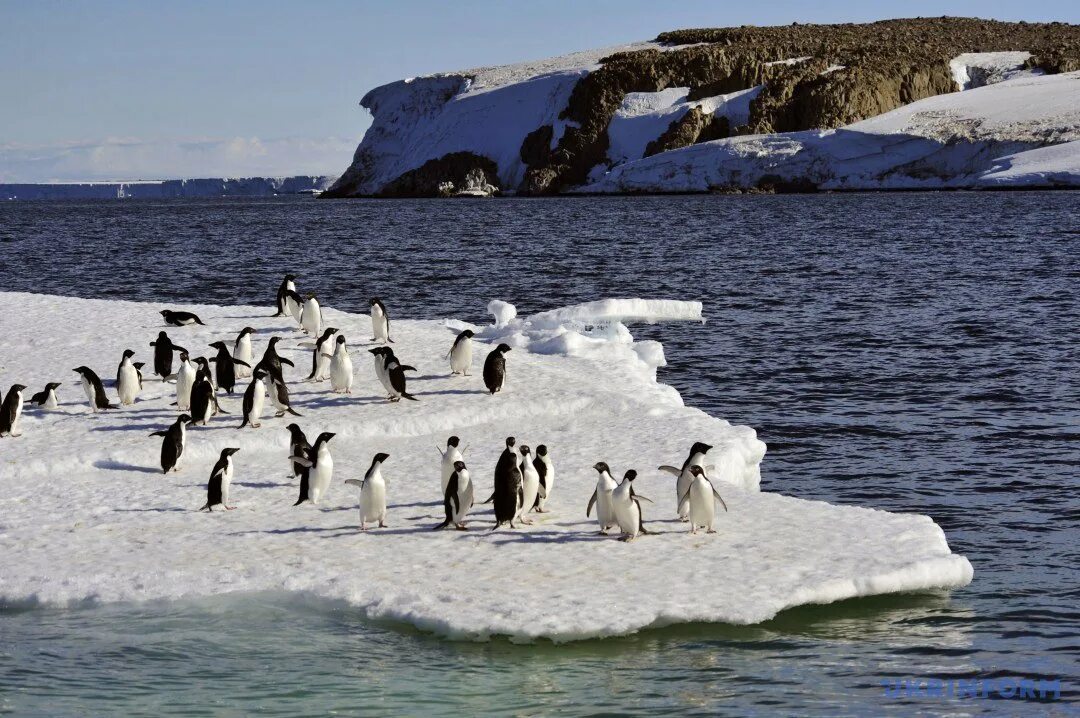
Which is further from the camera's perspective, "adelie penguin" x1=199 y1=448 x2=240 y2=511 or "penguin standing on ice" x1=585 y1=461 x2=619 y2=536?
"adelie penguin" x1=199 y1=448 x2=240 y2=511

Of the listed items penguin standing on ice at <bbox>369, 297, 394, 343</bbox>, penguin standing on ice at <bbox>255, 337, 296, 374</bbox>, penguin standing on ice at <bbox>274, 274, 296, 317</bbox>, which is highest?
penguin standing on ice at <bbox>274, 274, 296, 317</bbox>

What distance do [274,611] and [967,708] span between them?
5.33m

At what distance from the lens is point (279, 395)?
1602cm

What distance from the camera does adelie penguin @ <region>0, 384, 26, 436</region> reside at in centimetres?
Answer: 1502

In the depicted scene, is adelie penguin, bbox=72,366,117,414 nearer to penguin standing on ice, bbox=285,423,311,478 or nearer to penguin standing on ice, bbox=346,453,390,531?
penguin standing on ice, bbox=285,423,311,478

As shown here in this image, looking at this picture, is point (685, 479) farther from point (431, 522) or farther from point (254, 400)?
point (254, 400)

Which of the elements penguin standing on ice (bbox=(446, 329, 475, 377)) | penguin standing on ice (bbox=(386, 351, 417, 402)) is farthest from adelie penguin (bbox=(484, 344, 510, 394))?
penguin standing on ice (bbox=(386, 351, 417, 402))

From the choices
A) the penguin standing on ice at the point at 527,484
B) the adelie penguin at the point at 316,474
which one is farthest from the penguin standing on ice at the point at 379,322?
the penguin standing on ice at the point at 527,484

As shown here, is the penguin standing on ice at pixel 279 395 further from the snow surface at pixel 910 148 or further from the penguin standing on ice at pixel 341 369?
the snow surface at pixel 910 148

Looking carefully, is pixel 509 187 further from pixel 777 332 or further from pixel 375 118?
pixel 777 332

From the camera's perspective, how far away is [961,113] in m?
113

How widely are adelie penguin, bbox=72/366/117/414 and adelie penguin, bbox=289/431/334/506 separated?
173 inches

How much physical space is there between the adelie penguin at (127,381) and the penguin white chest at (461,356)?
4305 mm

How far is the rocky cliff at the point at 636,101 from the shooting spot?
422 ft
